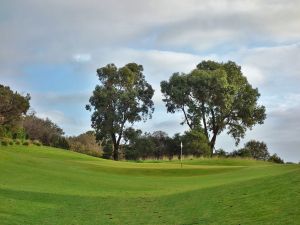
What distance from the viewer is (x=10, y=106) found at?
59.8 meters

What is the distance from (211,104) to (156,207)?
54696mm

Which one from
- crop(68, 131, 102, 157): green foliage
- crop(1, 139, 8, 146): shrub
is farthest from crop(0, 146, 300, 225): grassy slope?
crop(68, 131, 102, 157): green foliage

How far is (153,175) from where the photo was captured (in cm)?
3647

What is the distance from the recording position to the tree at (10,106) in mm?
59312

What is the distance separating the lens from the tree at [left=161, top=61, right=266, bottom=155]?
234 feet

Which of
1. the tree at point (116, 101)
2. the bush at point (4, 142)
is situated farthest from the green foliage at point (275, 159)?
the bush at point (4, 142)

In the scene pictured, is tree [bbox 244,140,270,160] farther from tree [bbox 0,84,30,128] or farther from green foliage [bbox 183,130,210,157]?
tree [bbox 0,84,30,128]

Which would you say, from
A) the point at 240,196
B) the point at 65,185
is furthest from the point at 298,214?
the point at 65,185

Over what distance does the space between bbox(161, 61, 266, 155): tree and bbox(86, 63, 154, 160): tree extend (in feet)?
13.8

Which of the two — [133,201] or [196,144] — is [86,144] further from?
[133,201]

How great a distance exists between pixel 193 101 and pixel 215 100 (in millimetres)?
3252

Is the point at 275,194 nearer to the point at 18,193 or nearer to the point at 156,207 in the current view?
the point at 156,207

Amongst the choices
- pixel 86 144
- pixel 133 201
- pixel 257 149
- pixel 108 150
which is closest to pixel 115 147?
pixel 108 150

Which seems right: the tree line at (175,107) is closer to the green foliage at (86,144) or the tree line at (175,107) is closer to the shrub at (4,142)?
the green foliage at (86,144)
